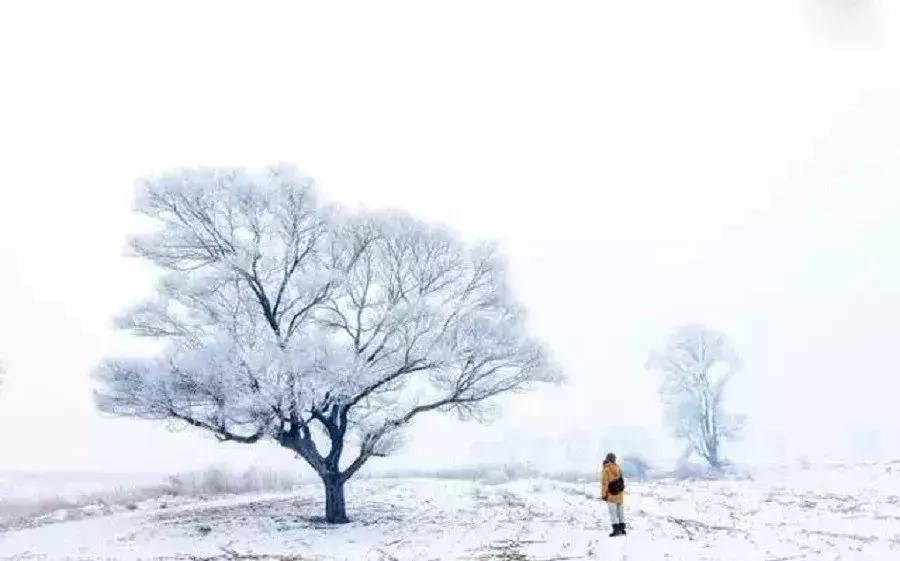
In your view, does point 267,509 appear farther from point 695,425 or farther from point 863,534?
point 695,425

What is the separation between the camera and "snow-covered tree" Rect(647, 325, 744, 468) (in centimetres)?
5716

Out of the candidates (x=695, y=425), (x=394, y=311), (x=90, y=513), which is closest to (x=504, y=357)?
(x=394, y=311)

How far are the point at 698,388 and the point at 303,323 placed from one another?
38350 millimetres

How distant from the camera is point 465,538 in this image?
78.7 ft

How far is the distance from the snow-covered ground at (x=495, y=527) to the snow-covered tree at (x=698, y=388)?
16126 millimetres

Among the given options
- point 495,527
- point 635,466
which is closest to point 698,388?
point 635,466

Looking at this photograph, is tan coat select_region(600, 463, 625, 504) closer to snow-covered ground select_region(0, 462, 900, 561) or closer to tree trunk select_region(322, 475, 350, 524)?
snow-covered ground select_region(0, 462, 900, 561)

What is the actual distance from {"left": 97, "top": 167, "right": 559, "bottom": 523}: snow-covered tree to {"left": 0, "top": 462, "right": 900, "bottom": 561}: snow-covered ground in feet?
11.9

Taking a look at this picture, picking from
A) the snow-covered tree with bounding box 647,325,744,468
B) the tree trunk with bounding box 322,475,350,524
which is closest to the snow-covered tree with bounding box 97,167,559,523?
the tree trunk with bounding box 322,475,350,524

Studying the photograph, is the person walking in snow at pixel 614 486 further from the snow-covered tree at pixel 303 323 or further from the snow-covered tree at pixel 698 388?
the snow-covered tree at pixel 698 388

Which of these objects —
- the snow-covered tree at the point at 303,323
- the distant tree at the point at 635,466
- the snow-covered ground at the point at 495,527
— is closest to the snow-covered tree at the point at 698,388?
the distant tree at the point at 635,466

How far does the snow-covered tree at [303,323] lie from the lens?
2538cm

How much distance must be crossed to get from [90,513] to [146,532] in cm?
1091

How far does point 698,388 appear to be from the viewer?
57844 millimetres
